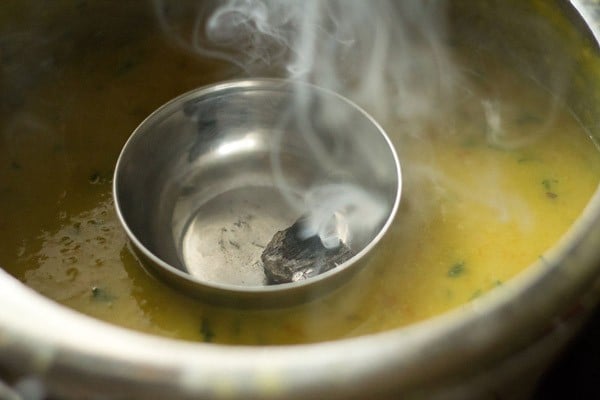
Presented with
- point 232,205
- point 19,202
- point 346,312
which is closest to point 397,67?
point 232,205

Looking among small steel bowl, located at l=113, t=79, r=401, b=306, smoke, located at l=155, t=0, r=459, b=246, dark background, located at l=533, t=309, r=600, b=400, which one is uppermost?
smoke, located at l=155, t=0, r=459, b=246

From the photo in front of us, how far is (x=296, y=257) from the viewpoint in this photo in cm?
113

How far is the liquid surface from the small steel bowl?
0.08m

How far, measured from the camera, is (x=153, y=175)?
1305 millimetres

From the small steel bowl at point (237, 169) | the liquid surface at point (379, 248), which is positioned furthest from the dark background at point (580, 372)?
the small steel bowl at point (237, 169)

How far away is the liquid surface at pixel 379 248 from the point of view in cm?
107

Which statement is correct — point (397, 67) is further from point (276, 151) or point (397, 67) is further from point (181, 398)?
A: point (181, 398)

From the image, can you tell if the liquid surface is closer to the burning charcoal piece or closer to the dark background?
the burning charcoal piece

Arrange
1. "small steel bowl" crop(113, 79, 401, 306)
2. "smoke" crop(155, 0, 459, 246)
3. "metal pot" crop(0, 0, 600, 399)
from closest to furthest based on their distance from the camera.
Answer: "metal pot" crop(0, 0, 600, 399)
"small steel bowl" crop(113, 79, 401, 306)
"smoke" crop(155, 0, 459, 246)

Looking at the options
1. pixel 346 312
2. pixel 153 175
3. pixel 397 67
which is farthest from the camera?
pixel 397 67

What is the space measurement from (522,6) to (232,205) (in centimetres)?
80

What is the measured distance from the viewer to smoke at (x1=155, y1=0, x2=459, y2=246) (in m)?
1.47

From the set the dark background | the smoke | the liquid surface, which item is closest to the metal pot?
the liquid surface

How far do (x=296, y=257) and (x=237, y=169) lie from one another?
1.16 ft
